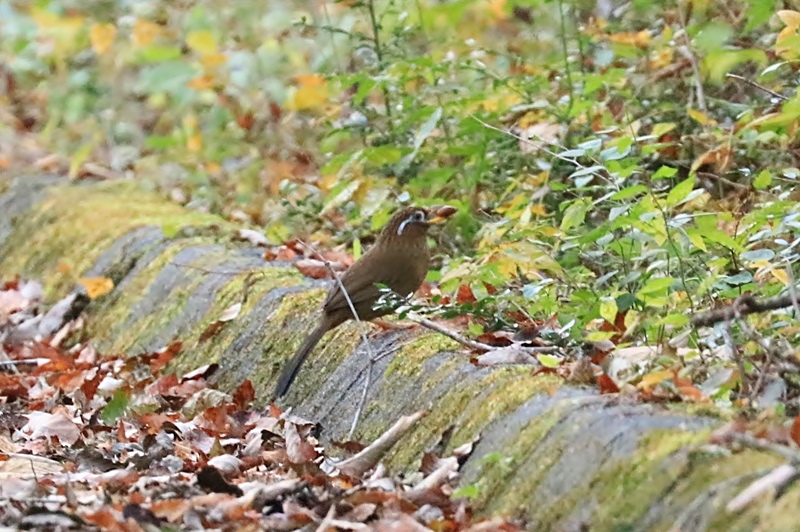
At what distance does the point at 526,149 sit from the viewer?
6.04 metres

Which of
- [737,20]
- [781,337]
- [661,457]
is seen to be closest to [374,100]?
[737,20]

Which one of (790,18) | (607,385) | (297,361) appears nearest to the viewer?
(607,385)

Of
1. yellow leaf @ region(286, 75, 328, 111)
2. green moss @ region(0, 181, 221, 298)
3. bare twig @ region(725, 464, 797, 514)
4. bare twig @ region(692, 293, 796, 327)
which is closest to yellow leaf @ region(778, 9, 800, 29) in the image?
bare twig @ region(692, 293, 796, 327)

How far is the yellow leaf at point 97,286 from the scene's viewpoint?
637cm

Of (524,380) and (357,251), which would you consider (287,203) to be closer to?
(357,251)

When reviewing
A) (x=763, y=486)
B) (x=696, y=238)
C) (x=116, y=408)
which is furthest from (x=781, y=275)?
(x=116, y=408)

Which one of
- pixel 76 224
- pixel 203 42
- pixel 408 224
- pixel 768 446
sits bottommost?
pixel 76 224

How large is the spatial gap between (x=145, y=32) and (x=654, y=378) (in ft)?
29.4

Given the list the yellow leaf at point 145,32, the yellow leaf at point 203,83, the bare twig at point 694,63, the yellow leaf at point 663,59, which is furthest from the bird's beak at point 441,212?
the yellow leaf at point 145,32

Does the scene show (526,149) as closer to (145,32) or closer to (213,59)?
(213,59)

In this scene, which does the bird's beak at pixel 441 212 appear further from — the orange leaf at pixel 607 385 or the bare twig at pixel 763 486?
the bare twig at pixel 763 486

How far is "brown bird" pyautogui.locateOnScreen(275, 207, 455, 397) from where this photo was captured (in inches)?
177

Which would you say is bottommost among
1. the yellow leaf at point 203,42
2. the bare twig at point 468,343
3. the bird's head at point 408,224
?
the yellow leaf at point 203,42

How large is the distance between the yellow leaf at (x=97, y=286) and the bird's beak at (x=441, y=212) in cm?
184
